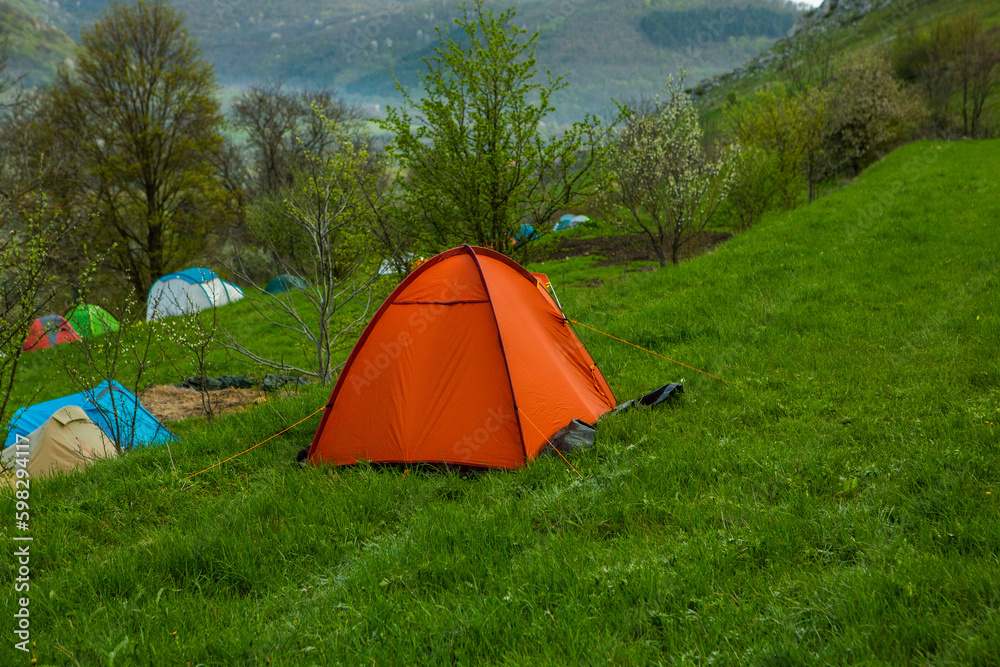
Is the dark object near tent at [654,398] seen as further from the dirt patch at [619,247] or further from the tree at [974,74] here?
the tree at [974,74]

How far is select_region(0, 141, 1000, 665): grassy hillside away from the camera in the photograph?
2613 millimetres

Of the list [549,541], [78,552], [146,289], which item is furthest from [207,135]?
[549,541]

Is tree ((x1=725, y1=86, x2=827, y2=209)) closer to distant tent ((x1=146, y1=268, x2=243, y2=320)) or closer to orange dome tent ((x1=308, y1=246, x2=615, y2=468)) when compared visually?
orange dome tent ((x1=308, y1=246, x2=615, y2=468))

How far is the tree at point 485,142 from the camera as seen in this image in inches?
380

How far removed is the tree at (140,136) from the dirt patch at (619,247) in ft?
51.9

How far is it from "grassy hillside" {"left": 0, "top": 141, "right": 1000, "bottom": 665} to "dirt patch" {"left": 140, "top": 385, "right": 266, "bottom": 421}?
→ 563cm

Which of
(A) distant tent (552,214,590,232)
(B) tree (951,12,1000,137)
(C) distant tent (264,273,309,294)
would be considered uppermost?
(B) tree (951,12,1000,137)

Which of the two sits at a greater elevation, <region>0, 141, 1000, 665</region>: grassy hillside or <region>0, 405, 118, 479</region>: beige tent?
<region>0, 405, 118, 479</region>: beige tent

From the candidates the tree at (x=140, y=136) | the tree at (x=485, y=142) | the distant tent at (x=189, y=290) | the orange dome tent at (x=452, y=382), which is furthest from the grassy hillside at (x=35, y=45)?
the orange dome tent at (x=452, y=382)

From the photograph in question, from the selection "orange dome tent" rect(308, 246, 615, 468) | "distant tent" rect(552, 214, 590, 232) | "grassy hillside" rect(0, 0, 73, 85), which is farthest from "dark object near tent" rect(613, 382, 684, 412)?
"grassy hillside" rect(0, 0, 73, 85)

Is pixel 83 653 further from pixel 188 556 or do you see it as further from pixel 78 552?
pixel 78 552

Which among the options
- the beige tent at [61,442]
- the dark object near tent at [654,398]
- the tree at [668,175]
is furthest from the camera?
the tree at [668,175]

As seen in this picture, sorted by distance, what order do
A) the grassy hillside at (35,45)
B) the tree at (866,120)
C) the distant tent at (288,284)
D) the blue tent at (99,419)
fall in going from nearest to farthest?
the distant tent at (288,284) < the blue tent at (99,419) < the tree at (866,120) < the grassy hillside at (35,45)

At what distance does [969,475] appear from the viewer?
137 inches
